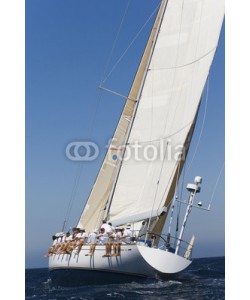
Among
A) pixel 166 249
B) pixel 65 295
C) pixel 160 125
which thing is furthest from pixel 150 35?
pixel 65 295

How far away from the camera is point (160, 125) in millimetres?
16281

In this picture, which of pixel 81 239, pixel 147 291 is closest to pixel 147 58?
pixel 81 239

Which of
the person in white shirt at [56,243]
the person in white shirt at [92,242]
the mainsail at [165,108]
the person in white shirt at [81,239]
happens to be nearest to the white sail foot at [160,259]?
the person in white shirt at [92,242]

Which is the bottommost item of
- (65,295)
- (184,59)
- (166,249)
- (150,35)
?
(65,295)

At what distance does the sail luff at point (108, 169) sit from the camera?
18203mm

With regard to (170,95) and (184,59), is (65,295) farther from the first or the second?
(184,59)

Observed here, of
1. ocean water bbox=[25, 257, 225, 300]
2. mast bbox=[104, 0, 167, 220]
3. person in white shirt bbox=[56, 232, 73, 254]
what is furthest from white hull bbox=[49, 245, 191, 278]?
mast bbox=[104, 0, 167, 220]

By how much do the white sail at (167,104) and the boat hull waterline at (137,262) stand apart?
189cm

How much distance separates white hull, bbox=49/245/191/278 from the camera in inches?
526

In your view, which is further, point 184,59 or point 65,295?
point 184,59

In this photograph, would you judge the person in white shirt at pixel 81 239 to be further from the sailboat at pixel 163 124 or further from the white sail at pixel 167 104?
the white sail at pixel 167 104

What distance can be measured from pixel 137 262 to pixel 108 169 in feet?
17.4
